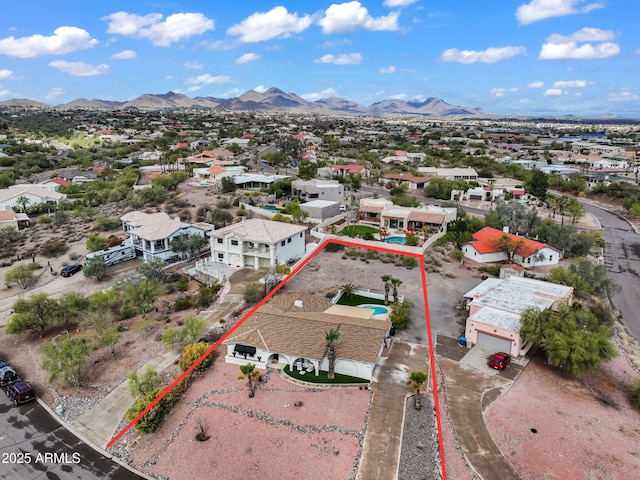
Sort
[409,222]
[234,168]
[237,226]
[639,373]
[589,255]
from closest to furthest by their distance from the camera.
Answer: [639,373] < [237,226] < [589,255] < [409,222] < [234,168]

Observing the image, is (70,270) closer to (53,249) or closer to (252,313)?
(53,249)

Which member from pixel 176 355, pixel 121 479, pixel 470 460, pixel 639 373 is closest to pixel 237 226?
pixel 176 355

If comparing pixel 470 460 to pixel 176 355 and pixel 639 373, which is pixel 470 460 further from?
pixel 176 355

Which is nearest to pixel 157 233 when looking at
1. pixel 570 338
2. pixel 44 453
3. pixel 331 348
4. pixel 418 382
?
pixel 44 453

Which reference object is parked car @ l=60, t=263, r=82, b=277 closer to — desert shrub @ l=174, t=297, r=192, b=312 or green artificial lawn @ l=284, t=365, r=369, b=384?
desert shrub @ l=174, t=297, r=192, b=312

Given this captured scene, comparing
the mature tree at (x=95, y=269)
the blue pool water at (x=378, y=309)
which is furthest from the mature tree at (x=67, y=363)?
the blue pool water at (x=378, y=309)

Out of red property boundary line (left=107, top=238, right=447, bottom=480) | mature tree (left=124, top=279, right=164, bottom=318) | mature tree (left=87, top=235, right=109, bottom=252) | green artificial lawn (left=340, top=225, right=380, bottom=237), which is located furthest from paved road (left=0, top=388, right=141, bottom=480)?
green artificial lawn (left=340, top=225, right=380, bottom=237)
